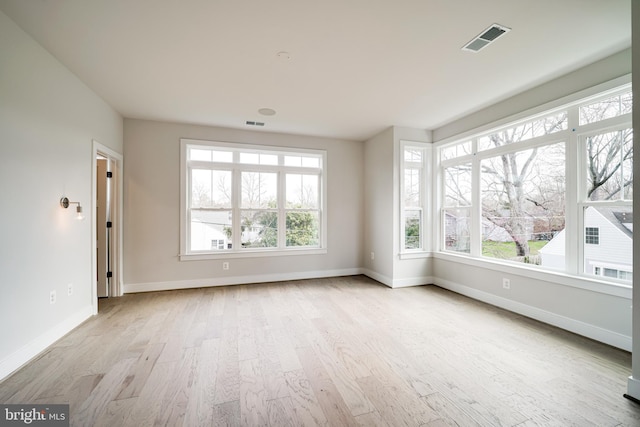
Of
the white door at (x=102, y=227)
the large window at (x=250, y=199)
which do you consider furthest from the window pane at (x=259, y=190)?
the white door at (x=102, y=227)

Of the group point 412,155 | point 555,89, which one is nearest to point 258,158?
point 412,155

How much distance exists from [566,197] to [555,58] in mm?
1449

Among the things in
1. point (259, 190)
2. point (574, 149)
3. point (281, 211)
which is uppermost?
point (574, 149)

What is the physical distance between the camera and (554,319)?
10.0ft

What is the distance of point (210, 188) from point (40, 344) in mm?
A: 2898

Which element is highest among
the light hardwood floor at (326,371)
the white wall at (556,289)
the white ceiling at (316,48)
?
the white ceiling at (316,48)

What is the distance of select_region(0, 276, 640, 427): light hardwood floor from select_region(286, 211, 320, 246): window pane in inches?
72.4

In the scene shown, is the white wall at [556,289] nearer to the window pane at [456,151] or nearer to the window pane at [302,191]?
the window pane at [456,151]

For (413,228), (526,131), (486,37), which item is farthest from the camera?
(413,228)

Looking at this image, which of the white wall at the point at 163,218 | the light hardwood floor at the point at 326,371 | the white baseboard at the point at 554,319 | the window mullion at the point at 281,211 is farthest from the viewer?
the window mullion at the point at 281,211

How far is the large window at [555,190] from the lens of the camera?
2.64 metres

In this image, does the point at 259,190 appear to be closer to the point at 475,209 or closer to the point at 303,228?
the point at 303,228

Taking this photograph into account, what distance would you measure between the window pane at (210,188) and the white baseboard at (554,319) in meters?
4.22

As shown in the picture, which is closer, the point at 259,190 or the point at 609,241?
the point at 609,241
